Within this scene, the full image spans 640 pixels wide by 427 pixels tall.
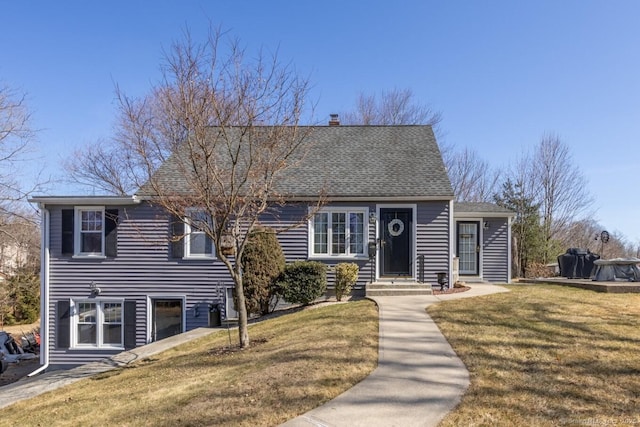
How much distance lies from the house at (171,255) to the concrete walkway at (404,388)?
5.29 meters

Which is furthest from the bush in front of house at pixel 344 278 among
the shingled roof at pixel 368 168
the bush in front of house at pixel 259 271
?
the shingled roof at pixel 368 168

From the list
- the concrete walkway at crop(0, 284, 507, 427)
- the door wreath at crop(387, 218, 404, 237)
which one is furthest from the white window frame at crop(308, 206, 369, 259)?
the concrete walkway at crop(0, 284, 507, 427)

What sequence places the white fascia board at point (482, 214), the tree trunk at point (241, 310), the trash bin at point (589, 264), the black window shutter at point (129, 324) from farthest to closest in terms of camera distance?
the white fascia board at point (482, 214) → the trash bin at point (589, 264) → the black window shutter at point (129, 324) → the tree trunk at point (241, 310)

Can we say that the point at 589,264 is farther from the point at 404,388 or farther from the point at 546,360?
the point at 404,388

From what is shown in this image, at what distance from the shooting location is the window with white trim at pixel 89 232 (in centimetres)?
1235

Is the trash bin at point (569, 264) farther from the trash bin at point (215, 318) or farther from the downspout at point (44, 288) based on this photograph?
the downspout at point (44, 288)

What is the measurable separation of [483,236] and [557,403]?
476 inches

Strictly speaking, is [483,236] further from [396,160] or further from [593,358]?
[593,358]

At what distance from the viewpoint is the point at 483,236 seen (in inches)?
619

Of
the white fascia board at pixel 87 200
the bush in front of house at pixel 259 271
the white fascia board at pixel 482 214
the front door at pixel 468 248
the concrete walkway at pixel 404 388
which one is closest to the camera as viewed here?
the concrete walkway at pixel 404 388

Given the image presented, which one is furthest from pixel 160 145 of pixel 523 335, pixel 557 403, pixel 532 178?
pixel 532 178

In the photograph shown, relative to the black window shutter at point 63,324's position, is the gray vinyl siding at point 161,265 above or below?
above

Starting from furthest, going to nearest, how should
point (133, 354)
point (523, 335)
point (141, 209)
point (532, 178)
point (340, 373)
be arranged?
point (532, 178)
point (141, 209)
point (133, 354)
point (523, 335)
point (340, 373)

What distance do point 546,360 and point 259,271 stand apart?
7326mm
